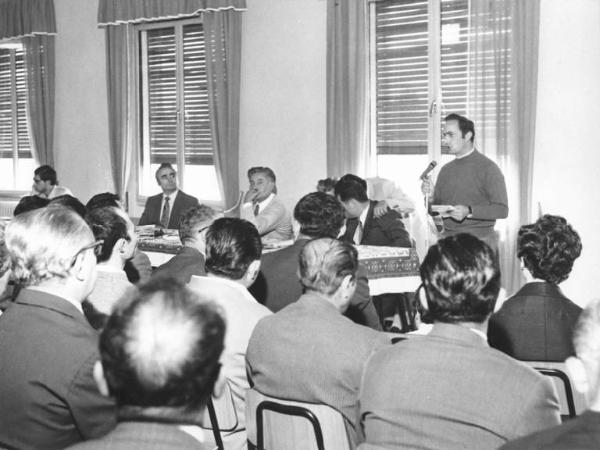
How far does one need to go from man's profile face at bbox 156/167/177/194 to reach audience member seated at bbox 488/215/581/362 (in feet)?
17.1

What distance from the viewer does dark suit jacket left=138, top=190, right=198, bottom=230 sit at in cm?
776

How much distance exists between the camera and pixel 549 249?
312 cm

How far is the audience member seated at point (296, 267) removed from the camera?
4.07 metres

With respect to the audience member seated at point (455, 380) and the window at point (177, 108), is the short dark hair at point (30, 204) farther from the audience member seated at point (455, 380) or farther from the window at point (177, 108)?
the window at point (177, 108)

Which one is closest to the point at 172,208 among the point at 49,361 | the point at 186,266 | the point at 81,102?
the point at 81,102

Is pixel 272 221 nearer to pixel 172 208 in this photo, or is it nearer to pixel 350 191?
pixel 350 191

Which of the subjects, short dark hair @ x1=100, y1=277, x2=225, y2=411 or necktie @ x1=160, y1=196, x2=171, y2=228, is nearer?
short dark hair @ x1=100, y1=277, x2=225, y2=411

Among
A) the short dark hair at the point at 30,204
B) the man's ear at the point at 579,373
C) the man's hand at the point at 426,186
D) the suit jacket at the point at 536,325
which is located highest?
the man's hand at the point at 426,186

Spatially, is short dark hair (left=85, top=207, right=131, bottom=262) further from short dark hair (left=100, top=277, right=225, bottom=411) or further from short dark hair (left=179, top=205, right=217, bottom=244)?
short dark hair (left=100, top=277, right=225, bottom=411)

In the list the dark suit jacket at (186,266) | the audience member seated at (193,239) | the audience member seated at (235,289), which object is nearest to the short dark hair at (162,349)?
the audience member seated at (235,289)

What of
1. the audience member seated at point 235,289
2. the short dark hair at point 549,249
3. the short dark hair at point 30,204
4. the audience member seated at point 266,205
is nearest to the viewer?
the audience member seated at point 235,289

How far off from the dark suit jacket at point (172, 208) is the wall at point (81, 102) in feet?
7.67

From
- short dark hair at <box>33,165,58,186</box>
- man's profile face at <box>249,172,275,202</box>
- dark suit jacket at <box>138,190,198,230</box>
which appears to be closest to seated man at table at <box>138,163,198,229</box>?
dark suit jacket at <box>138,190,198,230</box>

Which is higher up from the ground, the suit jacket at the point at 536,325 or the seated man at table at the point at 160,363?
the seated man at table at the point at 160,363
